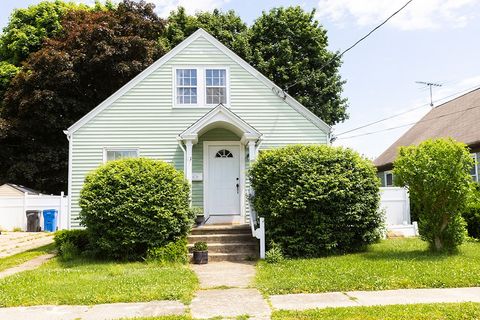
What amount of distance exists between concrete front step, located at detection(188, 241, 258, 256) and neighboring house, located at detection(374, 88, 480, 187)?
10534 mm

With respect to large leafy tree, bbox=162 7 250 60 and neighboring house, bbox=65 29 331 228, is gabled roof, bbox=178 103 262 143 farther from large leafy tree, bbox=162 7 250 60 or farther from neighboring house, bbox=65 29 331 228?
large leafy tree, bbox=162 7 250 60

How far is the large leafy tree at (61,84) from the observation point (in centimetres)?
2356

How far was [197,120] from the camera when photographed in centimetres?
1358

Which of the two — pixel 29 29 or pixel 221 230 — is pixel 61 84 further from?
pixel 221 230

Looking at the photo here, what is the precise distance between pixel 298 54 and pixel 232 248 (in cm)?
1881

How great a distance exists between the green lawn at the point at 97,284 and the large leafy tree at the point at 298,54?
18732 millimetres

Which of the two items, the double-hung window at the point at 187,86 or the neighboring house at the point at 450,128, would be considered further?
the neighboring house at the point at 450,128

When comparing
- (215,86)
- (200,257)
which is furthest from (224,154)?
(200,257)

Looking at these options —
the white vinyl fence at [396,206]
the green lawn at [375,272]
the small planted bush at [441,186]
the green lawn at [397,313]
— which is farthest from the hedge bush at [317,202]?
the white vinyl fence at [396,206]

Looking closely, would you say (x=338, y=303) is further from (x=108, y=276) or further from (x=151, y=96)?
(x=151, y=96)

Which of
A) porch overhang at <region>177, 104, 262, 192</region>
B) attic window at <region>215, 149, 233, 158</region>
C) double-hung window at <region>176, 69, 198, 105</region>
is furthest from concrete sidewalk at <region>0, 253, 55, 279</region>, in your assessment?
double-hung window at <region>176, 69, 198, 105</region>

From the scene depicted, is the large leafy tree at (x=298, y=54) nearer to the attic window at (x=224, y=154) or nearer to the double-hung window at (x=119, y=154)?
the attic window at (x=224, y=154)

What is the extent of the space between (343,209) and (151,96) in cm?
748

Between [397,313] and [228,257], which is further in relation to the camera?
[228,257]
